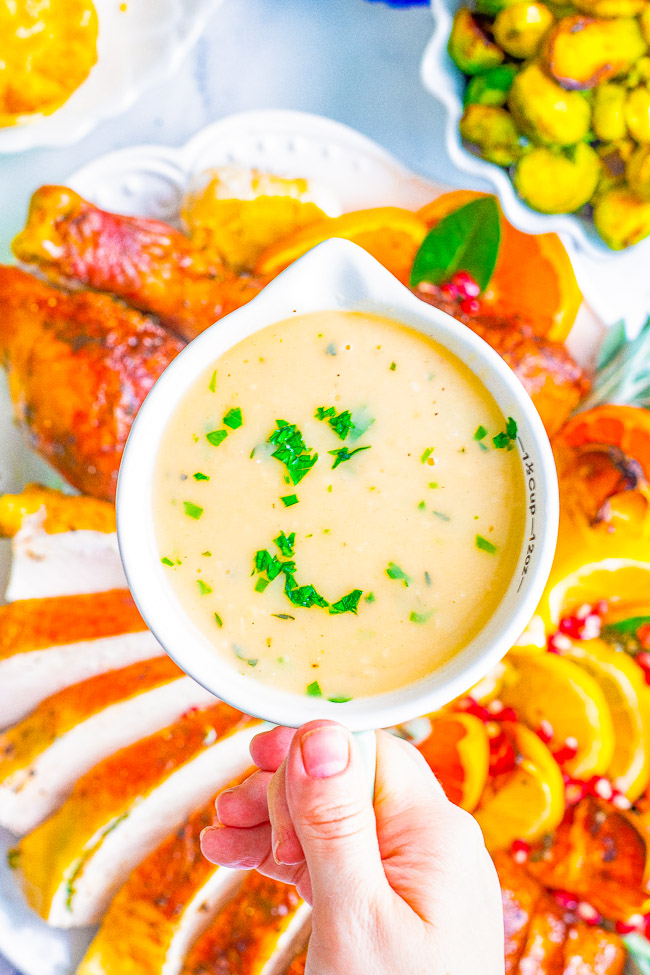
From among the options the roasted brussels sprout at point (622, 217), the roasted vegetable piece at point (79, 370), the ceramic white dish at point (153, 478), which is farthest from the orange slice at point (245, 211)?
the ceramic white dish at point (153, 478)

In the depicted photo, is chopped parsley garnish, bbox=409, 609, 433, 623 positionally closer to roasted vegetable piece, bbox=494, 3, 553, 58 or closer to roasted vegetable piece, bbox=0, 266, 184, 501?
roasted vegetable piece, bbox=0, 266, 184, 501

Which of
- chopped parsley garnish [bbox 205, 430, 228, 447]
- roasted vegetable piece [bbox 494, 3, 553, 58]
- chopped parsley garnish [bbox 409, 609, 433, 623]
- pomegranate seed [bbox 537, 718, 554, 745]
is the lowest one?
pomegranate seed [bbox 537, 718, 554, 745]

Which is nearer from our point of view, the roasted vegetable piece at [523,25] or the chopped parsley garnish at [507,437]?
the chopped parsley garnish at [507,437]

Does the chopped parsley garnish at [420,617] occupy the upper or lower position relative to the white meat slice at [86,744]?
upper

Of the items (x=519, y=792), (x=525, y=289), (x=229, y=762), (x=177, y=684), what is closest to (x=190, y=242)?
(x=525, y=289)

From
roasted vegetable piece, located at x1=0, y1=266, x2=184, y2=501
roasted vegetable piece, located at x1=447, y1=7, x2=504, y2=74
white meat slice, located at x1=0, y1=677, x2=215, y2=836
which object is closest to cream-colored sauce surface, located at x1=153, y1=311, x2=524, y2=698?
roasted vegetable piece, located at x1=0, y1=266, x2=184, y2=501

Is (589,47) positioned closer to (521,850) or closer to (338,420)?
(338,420)

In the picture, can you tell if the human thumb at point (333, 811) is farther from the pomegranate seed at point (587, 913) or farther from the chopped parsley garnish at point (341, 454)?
the pomegranate seed at point (587, 913)
